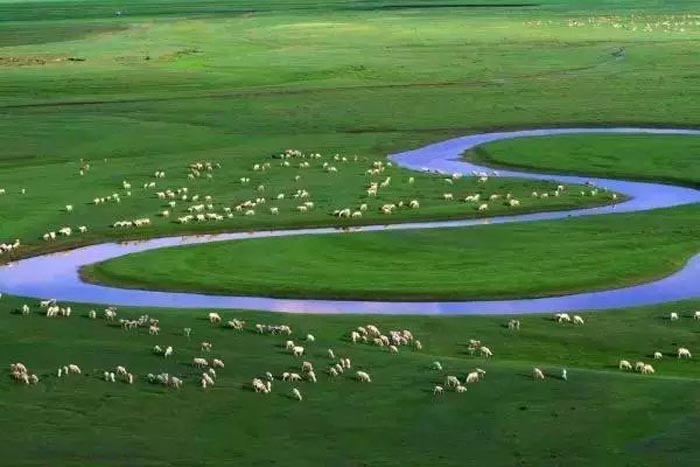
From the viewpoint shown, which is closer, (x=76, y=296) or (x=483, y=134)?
(x=76, y=296)

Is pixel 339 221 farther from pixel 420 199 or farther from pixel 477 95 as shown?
pixel 477 95

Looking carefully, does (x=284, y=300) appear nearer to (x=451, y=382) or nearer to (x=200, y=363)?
(x=200, y=363)

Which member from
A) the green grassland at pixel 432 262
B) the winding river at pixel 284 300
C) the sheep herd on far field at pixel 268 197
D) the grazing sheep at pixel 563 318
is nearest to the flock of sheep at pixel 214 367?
the winding river at pixel 284 300

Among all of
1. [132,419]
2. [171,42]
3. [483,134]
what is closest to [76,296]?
[132,419]

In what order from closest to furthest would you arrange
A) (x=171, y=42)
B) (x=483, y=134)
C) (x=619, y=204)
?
(x=619, y=204) < (x=483, y=134) < (x=171, y=42)

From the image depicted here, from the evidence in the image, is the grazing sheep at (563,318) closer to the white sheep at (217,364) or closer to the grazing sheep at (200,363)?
the white sheep at (217,364)

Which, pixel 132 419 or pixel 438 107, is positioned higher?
pixel 132 419

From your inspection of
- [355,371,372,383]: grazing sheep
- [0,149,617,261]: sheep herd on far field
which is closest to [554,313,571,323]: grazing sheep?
[355,371,372,383]: grazing sheep
